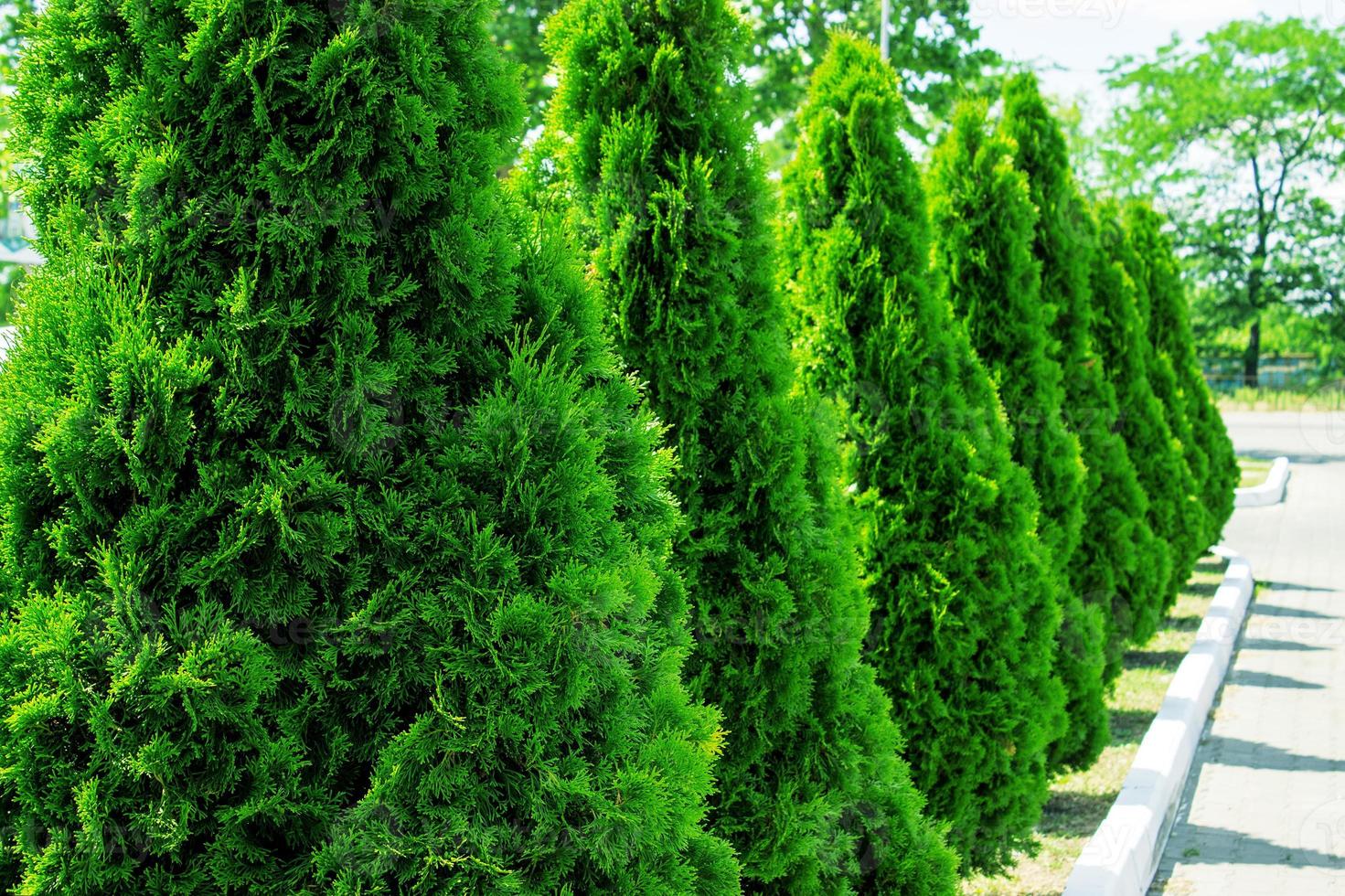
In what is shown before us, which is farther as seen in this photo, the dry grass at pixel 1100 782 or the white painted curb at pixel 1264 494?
the white painted curb at pixel 1264 494

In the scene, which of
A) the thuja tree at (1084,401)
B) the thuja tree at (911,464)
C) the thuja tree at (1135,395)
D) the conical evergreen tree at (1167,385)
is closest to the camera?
the thuja tree at (911,464)

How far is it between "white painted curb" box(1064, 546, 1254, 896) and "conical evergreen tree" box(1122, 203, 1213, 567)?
A: 228 cm

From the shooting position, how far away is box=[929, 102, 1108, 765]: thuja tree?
24.5 feet

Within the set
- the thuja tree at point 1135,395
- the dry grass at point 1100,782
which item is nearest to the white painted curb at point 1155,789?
the dry grass at point 1100,782

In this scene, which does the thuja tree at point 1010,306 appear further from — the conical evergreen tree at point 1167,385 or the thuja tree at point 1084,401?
the conical evergreen tree at point 1167,385

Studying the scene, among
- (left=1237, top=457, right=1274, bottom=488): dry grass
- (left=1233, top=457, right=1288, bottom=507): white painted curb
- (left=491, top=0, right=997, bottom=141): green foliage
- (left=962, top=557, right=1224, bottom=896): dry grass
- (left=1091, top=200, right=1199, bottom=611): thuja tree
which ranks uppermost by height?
(left=491, top=0, right=997, bottom=141): green foliage

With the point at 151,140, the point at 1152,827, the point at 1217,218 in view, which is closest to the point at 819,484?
the point at 151,140

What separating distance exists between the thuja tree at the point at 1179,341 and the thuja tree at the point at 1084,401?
516cm

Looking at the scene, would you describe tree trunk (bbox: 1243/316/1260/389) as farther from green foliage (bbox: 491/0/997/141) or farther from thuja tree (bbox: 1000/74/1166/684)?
thuja tree (bbox: 1000/74/1166/684)

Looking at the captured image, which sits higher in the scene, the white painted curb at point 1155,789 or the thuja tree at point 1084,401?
the thuja tree at point 1084,401

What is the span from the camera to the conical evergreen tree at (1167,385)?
12352 millimetres

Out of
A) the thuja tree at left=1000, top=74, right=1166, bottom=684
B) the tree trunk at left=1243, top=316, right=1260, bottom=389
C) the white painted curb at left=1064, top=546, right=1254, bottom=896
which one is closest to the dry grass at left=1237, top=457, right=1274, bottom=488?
the thuja tree at left=1000, top=74, right=1166, bottom=684

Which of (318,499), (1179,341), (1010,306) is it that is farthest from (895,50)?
(318,499)

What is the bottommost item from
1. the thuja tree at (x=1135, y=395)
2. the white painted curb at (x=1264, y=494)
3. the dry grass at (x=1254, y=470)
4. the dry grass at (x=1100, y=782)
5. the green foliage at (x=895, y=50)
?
the dry grass at (x=1254, y=470)
